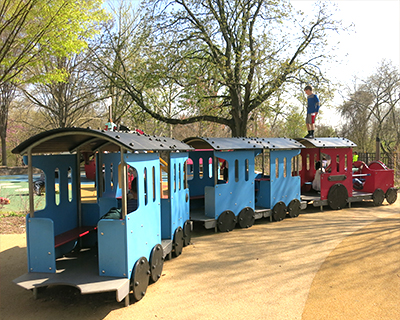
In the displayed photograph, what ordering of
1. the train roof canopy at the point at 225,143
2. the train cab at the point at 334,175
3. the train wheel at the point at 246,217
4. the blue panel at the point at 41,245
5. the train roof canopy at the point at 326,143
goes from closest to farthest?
the blue panel at the point at 41,245, the train roof canopy at the point at 225,143, the train wheel at the point at 246,217, the train roof canopy at the point at 326,143, the train cab at the point at 334,175

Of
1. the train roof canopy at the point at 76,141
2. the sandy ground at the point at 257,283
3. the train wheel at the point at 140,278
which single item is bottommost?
the sandy ground at the point at 257,283

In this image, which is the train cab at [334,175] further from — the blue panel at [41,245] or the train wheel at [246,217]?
the blue panel at [41,245]

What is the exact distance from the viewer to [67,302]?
15.0 feet

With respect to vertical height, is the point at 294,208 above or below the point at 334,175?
below

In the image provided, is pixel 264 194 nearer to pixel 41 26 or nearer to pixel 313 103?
pixel 313 103

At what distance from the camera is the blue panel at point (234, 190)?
8.12m

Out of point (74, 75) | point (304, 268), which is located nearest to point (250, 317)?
point (304, 268)

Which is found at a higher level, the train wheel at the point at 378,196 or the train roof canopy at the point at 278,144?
the train roof canopy at the point at 278,144

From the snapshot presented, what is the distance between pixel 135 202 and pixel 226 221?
2569 millimetres

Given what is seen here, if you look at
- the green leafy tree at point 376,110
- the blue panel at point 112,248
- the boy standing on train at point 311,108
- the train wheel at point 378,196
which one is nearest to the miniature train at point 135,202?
the blue panel at point 112,248

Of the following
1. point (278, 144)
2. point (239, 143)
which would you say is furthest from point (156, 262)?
point (278, 144)

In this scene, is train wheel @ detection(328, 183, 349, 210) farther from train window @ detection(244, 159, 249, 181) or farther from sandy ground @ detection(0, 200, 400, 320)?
train window @ detection(244, 159, 249, 181)

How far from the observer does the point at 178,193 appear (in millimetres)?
6559

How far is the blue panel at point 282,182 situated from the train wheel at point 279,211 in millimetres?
113
